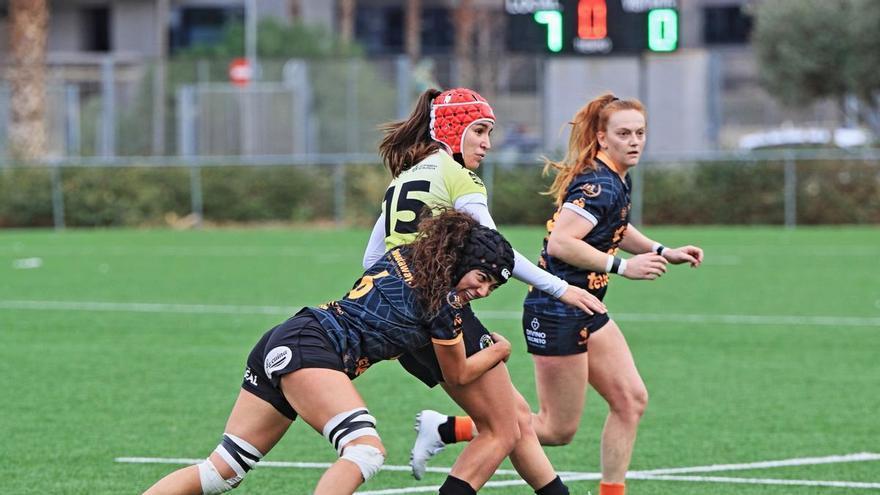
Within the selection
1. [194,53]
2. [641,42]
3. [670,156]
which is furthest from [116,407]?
[194,53]

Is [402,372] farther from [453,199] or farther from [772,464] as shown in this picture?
[453,199]

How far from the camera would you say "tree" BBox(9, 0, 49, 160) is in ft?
113

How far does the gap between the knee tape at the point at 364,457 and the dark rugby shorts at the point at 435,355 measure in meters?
0.59

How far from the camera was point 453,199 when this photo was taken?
611 centimetres

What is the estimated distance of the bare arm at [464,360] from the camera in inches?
228

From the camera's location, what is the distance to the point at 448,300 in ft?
18.6

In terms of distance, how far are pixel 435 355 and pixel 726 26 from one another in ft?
209

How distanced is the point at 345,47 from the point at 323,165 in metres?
20.5

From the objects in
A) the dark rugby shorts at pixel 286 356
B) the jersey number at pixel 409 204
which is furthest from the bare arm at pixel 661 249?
the dark rugby shorts at pixel 286 356

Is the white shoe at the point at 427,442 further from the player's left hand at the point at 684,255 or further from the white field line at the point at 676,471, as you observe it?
the player's left hand at the point at 684,255

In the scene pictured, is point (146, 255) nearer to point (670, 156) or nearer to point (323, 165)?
point (323, 165)

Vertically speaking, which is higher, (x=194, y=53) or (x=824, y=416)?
(x=194, y=53)

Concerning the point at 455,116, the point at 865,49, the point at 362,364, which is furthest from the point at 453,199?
the point at 865,49

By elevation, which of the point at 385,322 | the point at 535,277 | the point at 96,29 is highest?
the point at 96,29
